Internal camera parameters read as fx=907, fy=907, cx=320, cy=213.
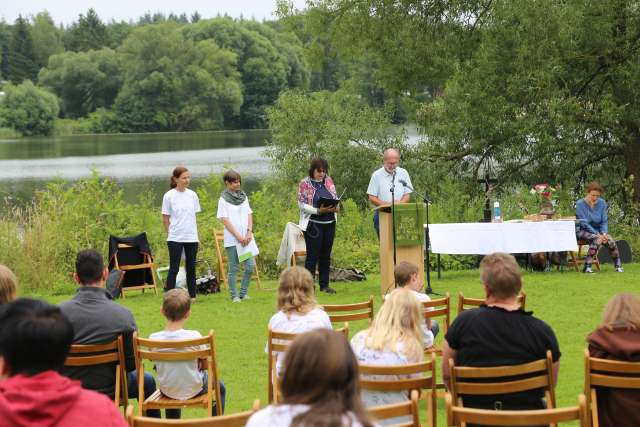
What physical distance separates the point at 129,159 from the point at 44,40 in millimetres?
84414

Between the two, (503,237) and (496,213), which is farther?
(496,213)

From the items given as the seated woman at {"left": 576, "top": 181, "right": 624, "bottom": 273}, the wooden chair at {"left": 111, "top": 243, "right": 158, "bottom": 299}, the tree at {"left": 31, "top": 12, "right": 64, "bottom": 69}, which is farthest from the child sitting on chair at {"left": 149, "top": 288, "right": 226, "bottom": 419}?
the tree at {"left": 31, "top": 12, "right": 64, "bottom": 69}

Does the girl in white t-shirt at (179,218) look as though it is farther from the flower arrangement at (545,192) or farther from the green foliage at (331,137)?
the green foliage at (331,137)

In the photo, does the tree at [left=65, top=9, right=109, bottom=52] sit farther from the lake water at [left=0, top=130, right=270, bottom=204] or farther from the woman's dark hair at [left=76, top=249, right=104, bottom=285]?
the woman's dark hair at [left=76, top=249, right=104, bottom=285]

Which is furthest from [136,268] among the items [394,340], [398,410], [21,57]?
[21,57]

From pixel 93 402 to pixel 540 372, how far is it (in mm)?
2604

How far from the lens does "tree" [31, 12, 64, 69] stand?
12400 centimetres

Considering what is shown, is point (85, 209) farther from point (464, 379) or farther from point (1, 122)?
point (1, 122)

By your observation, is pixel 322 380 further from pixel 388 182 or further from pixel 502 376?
pixel 388 182

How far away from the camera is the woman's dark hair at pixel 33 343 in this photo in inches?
125

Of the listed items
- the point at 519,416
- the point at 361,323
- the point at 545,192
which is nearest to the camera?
the point at 519,416

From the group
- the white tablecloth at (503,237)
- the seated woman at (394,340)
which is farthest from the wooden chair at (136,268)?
the seated woman at (394,340)

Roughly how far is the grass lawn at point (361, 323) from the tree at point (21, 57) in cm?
11540

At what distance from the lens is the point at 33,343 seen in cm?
317
